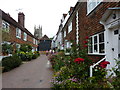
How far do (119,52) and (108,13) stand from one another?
5.68 feet

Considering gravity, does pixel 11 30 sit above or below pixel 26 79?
above

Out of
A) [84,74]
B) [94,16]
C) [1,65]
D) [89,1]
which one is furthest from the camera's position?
[1,65]

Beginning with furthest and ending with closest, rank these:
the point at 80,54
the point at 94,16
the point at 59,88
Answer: the point at 94,16
the point at 80,54
the point at 59,88

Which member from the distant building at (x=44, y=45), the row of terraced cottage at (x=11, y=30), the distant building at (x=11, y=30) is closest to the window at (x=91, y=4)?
the row of terraced cottage at (x=11, y=30)

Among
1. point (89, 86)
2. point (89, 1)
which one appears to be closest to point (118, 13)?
point (89, 86)

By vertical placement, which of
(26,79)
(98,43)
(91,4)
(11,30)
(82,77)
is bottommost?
(26,79)

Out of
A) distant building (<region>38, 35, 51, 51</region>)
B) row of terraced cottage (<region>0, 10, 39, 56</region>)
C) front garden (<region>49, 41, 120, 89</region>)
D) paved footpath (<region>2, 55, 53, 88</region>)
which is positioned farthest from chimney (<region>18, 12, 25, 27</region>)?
distant building (<region>38, 35, 51, 51</region>)

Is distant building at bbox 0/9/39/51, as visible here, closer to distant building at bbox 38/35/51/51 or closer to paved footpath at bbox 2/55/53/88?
paved footpath at bbox 2/55/53/88

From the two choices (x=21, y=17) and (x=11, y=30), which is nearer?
(x=11, y=30)

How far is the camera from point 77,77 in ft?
14.7

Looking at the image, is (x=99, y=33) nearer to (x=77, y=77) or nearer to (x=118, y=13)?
(x=118, y=13)

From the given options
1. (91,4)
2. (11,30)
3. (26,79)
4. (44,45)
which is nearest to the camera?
(26,79)

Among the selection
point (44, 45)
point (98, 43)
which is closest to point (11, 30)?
point (98, 43)

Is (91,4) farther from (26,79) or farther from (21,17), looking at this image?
(21,17)
